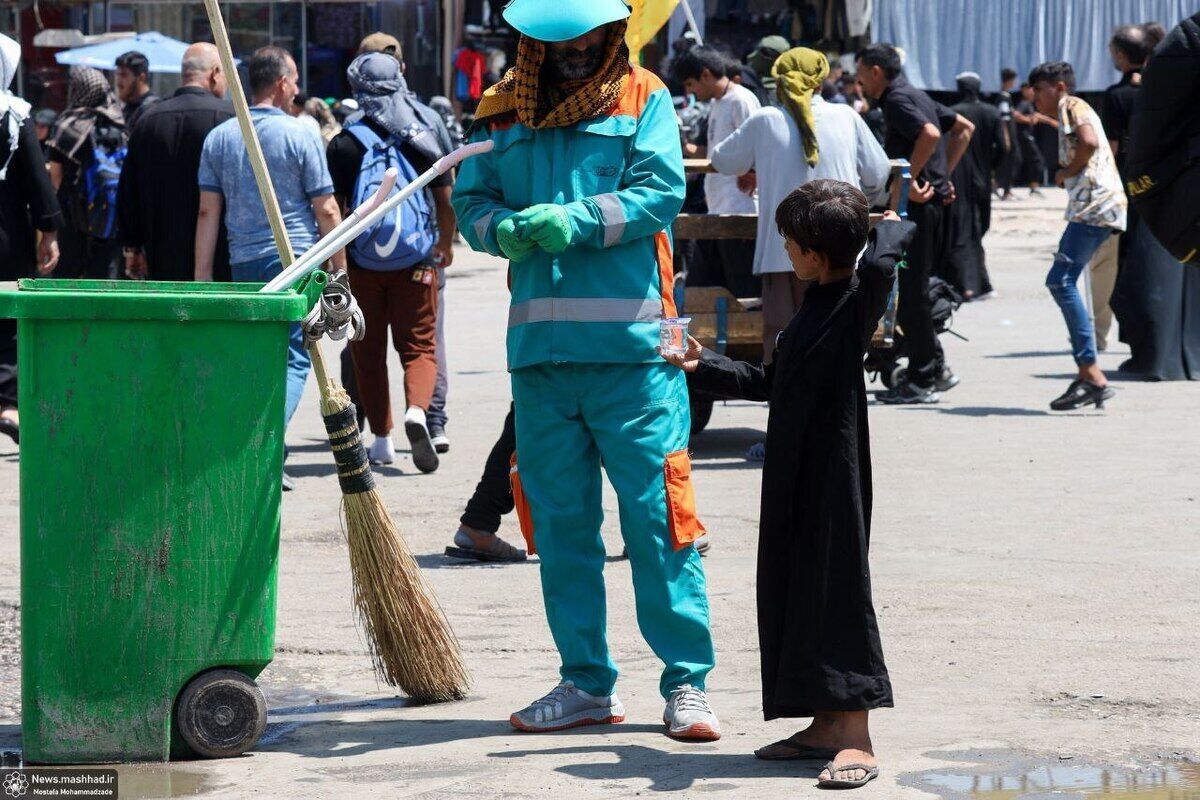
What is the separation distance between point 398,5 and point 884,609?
20118mm

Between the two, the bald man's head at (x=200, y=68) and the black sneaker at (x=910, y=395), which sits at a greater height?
the bald man's head at (x=200, y=68)

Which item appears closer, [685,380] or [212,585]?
[212,585]

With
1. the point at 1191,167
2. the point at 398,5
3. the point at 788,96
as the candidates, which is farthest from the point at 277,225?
the point at 398,5

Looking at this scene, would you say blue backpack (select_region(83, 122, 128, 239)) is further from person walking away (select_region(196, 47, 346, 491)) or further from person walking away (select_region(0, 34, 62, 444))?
person walking away (select_region(196, 47, 346, 491))

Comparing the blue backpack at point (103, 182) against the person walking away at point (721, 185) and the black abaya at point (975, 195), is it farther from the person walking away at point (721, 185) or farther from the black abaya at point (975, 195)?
the black abaya at point (975, 195)

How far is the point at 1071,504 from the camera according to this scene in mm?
7688

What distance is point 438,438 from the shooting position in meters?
9.21

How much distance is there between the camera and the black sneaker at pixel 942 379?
10.9m

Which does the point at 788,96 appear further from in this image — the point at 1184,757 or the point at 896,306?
the point at 1184,757

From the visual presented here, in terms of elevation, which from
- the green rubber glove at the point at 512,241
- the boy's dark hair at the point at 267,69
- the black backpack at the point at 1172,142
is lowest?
the green rubber glove at the point at 512,241

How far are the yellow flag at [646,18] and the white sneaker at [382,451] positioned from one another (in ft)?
8.33

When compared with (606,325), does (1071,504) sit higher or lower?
lower

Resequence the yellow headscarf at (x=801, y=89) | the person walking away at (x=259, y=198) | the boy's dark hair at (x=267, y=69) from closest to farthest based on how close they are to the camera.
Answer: the person walking away at (x=259, y=198) → the boy's dark hair at (x=267, y=69) → the yellow headscarf at (x=801, y=89)

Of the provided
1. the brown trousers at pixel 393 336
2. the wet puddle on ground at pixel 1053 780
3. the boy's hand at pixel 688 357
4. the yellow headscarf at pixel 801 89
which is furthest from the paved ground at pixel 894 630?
the yellow headscarf at pixel 801 89
